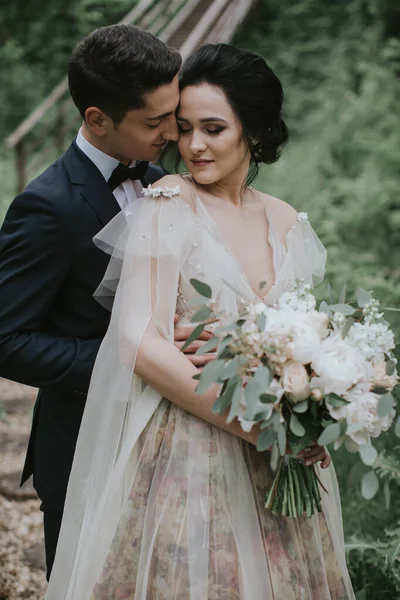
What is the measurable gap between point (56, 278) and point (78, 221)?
195 millimetres

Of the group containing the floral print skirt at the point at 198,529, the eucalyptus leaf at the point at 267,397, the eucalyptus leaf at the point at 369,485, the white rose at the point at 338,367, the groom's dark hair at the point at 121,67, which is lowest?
the floral print skirt at the point at 198,529

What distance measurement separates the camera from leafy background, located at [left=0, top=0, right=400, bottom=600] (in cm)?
356

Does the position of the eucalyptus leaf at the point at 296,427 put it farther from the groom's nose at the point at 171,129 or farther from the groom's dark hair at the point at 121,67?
the groom's dark hair at the point at 121,67

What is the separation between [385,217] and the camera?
24.4 ft

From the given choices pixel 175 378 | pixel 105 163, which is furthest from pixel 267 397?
pixel 105 163

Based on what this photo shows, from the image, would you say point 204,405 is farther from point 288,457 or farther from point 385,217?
point 385,217

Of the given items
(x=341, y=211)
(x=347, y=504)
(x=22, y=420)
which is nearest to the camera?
(x=347, y=504)

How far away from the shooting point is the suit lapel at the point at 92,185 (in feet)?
7.88

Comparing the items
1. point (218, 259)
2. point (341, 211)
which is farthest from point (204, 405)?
point (341, 211)

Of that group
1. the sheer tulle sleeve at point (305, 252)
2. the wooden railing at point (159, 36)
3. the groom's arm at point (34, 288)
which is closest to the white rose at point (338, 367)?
the sheer tulle sleeve at point (305, 252)

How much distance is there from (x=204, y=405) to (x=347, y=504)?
183cm

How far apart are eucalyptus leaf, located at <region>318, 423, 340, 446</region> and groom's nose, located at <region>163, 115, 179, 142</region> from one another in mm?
1075

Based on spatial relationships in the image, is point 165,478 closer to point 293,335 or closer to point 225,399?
point 225,399

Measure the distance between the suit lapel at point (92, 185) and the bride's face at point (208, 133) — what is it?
0.95 ft
